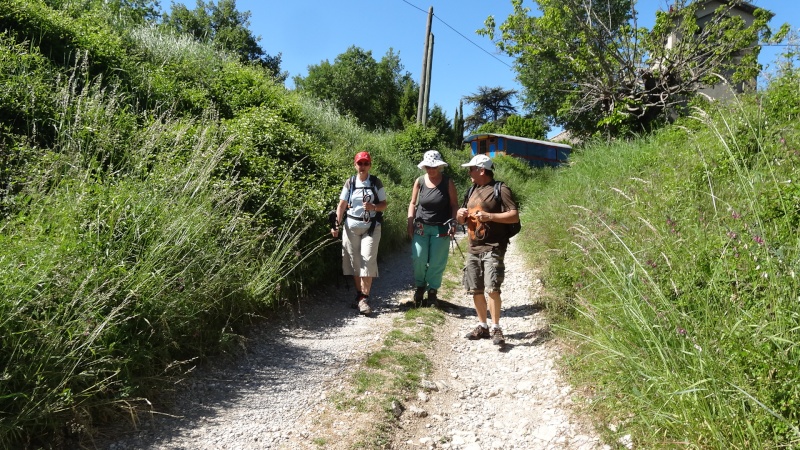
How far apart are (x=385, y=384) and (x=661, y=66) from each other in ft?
43.1

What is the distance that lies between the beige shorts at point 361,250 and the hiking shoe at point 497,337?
5.99 ft

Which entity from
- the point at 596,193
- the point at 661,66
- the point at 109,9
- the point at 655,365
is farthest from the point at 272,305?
the point at 661,66

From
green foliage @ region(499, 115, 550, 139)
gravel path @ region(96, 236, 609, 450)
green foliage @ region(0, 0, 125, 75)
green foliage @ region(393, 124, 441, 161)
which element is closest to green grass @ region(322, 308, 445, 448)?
gravel path @ region(96, 236, 609, 450)

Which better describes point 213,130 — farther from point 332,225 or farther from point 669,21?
point 669,21

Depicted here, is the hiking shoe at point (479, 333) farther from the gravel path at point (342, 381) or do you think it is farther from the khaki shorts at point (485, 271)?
the khaki shorts at point (485, 271)

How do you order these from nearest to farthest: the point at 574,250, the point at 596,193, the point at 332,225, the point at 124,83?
the point at 574,250
the point at 332,225
the point at 596,193
the point at 124,83

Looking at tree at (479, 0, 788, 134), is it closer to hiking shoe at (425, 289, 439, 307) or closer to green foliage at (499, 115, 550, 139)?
hiking shoe at (425, 289, 439, 307)

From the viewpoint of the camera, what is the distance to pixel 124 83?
27.0ft

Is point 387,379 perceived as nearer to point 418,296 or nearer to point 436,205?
point 418,296

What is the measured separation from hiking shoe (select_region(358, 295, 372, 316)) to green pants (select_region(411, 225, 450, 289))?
0.72 meters

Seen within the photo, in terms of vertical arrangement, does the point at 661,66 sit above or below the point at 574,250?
above

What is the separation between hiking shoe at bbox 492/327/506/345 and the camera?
513 centimetres

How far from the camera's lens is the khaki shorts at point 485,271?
5098mm

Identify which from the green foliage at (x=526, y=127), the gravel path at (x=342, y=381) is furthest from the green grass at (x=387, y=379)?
the green foliage at (x=526, y=127)
